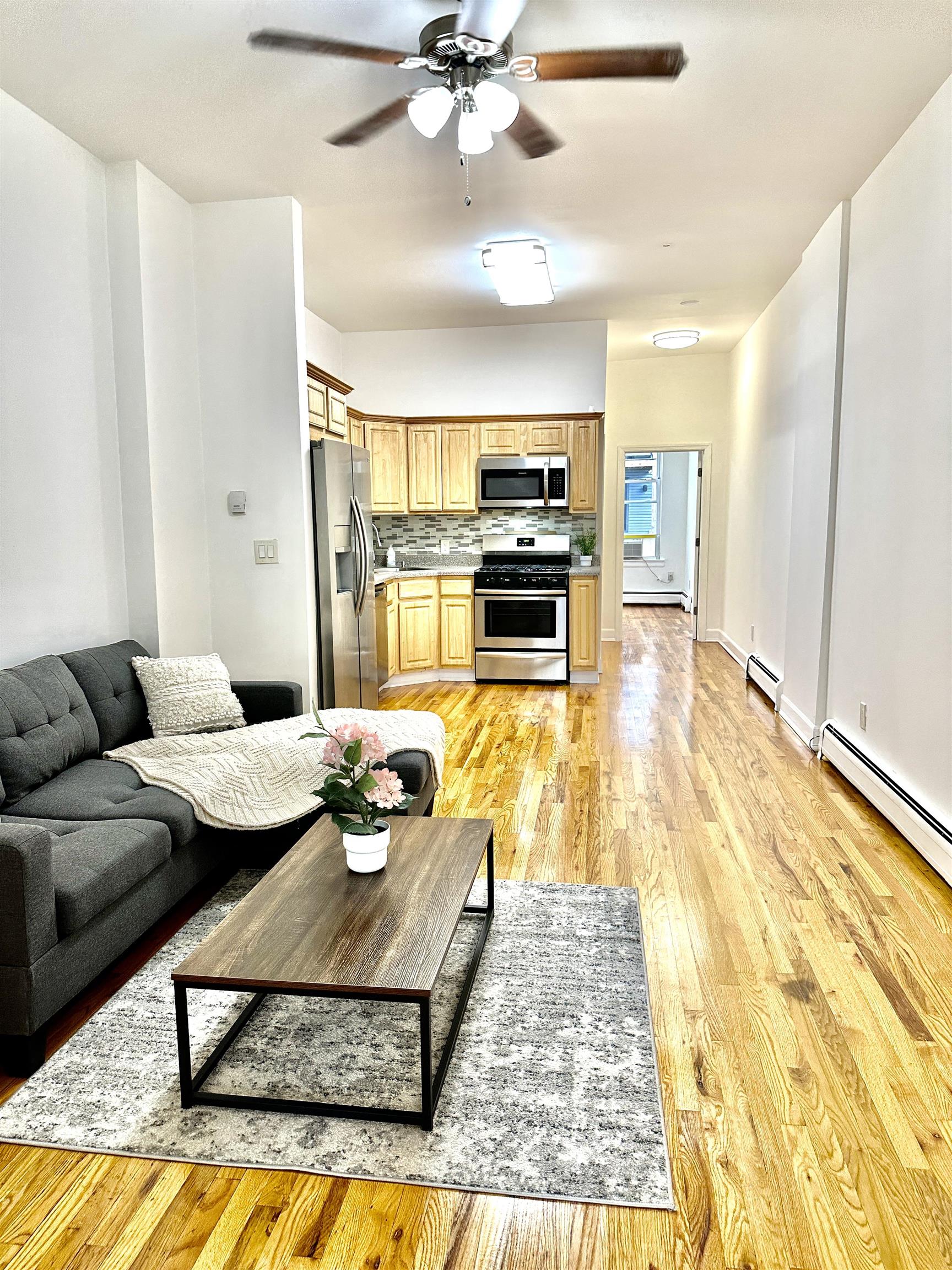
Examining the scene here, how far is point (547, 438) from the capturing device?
685 cm

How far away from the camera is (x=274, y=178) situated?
393 centimetres

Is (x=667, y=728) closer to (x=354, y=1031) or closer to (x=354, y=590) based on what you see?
(x=354, y=590)

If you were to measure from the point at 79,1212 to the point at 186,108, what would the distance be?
3659 millimetres

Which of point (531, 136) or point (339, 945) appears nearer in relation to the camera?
point (339, 945)

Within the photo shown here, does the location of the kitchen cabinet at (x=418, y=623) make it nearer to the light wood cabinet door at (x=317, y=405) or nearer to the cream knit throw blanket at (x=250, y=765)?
the light wood cabinet door at (x=317, y=405)

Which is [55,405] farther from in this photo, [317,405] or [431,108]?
[431,108]

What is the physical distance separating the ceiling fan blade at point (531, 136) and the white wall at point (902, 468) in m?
1.51

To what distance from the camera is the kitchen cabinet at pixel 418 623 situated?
673cm

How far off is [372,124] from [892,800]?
11.4 feet

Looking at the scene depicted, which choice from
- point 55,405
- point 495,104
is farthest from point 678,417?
point 55,405

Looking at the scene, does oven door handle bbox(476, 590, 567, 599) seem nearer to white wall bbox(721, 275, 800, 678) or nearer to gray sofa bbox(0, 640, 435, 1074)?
white wall bbox(721, 275, 800, 678)

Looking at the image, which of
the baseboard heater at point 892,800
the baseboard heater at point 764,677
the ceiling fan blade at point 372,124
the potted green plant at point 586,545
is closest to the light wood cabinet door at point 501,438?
the potted green plant at point 586,545

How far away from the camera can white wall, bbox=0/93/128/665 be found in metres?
3.20

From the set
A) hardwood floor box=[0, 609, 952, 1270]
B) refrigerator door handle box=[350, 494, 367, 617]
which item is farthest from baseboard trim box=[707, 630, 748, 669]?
refrigerator door handle box=[350, 494, 367, 617]
